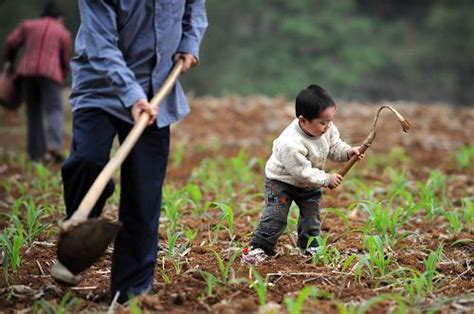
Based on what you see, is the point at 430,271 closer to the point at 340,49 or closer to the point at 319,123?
the point at 319,123

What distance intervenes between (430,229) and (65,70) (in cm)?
476

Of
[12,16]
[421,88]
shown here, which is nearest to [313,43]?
[421,88]

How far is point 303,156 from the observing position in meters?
3.62

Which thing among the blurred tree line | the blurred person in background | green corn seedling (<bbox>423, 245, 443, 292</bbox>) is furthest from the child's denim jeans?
the blurred tree line

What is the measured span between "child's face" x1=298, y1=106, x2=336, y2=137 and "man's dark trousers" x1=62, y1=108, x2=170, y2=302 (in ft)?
2.73

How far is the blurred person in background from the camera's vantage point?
24.9 feet

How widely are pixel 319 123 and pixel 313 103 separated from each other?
4.5 inches

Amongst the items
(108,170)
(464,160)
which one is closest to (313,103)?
(108,170)

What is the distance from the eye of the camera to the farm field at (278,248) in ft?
10.1

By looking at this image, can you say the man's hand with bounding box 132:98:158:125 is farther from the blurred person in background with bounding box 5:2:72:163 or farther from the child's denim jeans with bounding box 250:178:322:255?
the blurred person in background with bounding box 5:2:72:163

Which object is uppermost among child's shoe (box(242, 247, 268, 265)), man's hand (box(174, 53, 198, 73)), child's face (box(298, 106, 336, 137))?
man's hand (box(174, 53, 198, 73))

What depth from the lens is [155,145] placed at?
316 cm

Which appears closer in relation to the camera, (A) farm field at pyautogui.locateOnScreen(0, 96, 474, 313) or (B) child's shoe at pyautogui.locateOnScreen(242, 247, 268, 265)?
(A) farm field at pyautogui.locateOnScreen(0, 96, 474, 313)

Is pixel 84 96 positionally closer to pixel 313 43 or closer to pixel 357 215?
pixel 357 215
